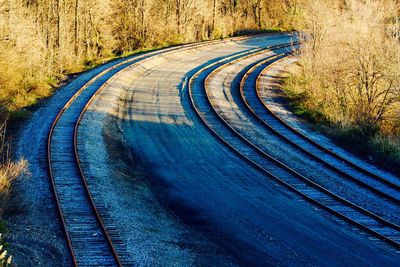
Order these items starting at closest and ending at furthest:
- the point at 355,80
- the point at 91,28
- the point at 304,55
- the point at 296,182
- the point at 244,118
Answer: the point at 296,182 → the point at 244,118 → the point at 355,80 → the point at 304,55 → the point at 91,28

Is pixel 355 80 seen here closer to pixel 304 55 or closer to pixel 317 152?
pixel 304 55

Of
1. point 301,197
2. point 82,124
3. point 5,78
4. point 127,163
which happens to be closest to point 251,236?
point 301,197

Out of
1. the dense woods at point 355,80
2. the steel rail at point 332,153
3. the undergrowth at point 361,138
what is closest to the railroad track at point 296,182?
the steel rail at point 332,153

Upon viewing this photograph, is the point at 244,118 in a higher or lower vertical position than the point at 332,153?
higher

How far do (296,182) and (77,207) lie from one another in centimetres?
688

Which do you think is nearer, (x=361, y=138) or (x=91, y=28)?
(x=361, y=138)

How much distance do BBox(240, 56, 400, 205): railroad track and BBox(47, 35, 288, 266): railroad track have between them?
816 centimetres

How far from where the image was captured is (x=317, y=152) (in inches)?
733

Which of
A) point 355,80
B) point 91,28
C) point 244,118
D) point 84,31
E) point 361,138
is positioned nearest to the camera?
point 361,138

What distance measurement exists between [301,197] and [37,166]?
327 inches

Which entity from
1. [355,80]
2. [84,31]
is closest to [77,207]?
[355,80]

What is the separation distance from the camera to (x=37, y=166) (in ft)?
50.8

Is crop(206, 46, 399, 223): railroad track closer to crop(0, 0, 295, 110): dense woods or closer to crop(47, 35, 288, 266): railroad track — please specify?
crop(47, 35, 288, 266): railroad track

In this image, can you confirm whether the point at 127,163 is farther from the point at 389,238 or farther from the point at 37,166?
the point at 389,238
